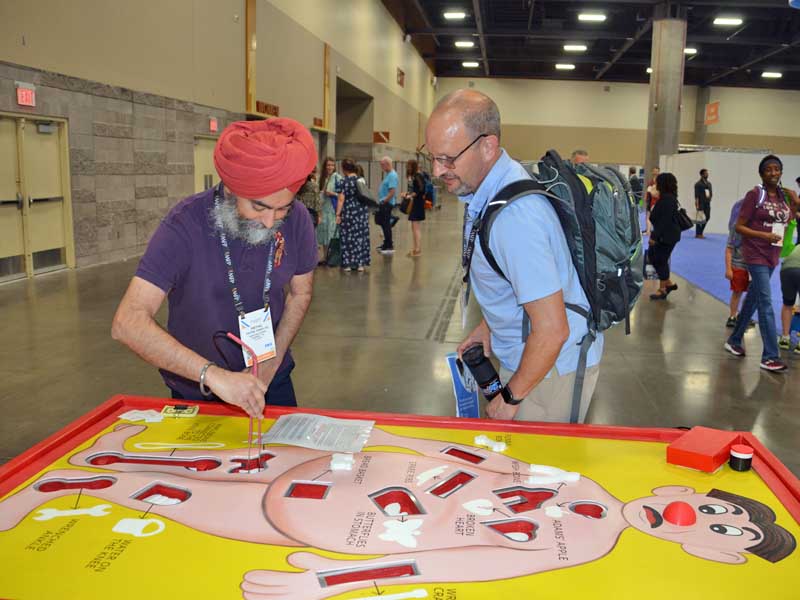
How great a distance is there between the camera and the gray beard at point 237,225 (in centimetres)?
184

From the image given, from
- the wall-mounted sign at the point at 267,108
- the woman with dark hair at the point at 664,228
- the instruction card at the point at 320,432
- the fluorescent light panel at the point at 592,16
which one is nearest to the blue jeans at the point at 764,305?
the woman with dark hair at the point at 664,228

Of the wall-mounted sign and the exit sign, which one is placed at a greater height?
the wall-mounted sign

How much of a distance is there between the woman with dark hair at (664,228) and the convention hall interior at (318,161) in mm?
280

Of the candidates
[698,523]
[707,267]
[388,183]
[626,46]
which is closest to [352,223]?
[388,183]

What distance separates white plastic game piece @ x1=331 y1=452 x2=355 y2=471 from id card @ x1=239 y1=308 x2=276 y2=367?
0.39 metres

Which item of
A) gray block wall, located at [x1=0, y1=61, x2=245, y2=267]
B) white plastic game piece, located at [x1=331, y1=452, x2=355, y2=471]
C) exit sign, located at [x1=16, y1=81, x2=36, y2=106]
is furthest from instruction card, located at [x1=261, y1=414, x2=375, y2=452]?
exit sign, located at [x1=16, y1=81, x2=36, y2=106]

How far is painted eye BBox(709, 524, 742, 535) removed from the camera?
52.9 inches

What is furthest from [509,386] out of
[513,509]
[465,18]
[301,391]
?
[465,18]

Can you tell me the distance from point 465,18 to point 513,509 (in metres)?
22.9

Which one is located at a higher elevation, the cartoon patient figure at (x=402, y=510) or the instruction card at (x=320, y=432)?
the instruction card at (x=320, y=432)

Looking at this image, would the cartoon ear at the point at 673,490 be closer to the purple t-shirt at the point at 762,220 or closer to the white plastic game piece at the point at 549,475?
the white plastic game piece at the point at 549,475

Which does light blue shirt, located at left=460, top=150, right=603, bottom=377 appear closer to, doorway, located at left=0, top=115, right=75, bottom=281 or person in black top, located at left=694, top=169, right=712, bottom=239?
doorway, located at left=0, top=115, right=75, bottom=281

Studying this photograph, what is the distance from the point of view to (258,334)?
1.91m

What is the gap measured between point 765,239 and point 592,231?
150 inches
